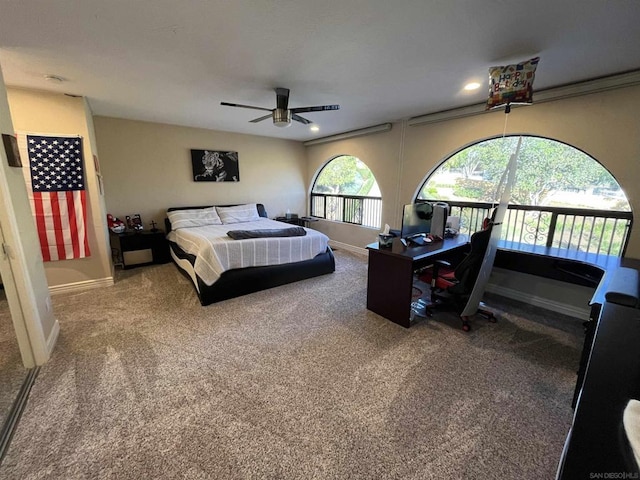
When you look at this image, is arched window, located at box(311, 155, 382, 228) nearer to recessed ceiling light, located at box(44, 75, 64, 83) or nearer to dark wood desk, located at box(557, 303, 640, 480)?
dark wood desk, located at box(557, 303, 640, 480)

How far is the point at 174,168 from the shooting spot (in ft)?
16.0

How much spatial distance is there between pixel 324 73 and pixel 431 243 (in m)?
2.15

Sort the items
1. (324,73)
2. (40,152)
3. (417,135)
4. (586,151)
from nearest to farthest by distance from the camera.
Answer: (324,73) → (586,151) → (40,152) → (417,135)

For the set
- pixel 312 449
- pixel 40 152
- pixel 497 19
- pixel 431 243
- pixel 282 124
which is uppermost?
pixel 497 19

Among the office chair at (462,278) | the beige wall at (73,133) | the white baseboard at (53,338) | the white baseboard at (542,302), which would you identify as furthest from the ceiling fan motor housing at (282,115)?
the white baseboard at (542,302)

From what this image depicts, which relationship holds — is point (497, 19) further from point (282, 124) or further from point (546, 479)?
point (546, 479)

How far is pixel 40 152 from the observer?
10.0 feet

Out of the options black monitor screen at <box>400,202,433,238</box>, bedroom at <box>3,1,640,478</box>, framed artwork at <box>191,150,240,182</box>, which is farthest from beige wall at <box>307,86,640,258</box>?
framed artwork at <box>191,150,240,182</box>

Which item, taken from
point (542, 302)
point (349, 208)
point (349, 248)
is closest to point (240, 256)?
point (349, 248)

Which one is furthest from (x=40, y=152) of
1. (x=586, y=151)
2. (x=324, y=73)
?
(x=586, y=151)

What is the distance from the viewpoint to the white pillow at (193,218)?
4523mm

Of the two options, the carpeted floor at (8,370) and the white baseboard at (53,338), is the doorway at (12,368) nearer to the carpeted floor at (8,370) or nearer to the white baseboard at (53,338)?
the carpeted floor at (8,370)

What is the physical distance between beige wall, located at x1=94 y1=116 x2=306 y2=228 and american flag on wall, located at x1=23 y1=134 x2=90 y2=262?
1.14 m

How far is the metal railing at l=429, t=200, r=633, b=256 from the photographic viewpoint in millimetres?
2762
